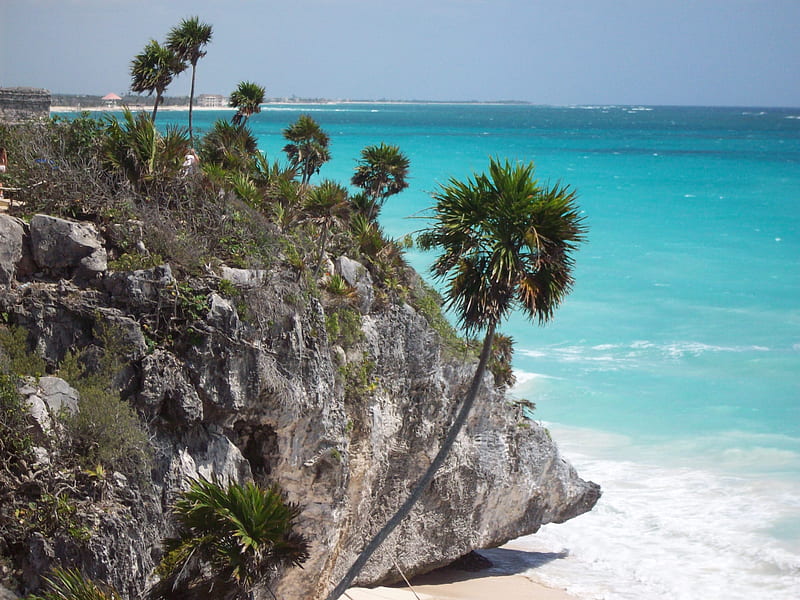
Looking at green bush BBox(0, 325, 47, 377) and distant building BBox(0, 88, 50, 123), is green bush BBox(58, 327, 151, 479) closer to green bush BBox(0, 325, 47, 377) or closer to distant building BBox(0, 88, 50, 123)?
green bush BBox(0, 325, 47, 377)

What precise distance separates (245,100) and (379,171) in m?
6.30

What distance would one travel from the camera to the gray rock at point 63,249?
11.0 meters

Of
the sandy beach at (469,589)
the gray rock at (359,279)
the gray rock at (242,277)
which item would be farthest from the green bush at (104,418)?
the sandy beach at (469,589)

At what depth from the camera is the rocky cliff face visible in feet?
35.0

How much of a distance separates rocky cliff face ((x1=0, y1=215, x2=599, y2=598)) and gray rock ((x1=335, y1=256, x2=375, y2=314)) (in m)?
0.03

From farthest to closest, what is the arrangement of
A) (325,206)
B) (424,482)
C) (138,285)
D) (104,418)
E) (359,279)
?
(359,279) < (325,206) < (424,482) < (138,285) < (104,418)

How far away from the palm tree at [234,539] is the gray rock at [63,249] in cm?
415

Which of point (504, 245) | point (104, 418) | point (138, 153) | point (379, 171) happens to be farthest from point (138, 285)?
point (379, 171)

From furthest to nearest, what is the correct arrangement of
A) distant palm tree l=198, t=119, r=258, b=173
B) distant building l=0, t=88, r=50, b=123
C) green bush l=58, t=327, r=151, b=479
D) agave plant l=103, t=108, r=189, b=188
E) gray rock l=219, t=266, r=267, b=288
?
distant building l=0, t=88, r=50, b=123 → distant palm tree l=198, t=119, r=258, b=173 → agave plant l=103, t=108, r=189, b=188 → gray rock l=219, t=266, r=267, b=288 → green bush l=58, t=327, r=151, b=479

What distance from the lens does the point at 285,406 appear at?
11898 millimetres

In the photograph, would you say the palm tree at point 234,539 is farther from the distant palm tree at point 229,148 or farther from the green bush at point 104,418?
the distant palm tree at point 229,148

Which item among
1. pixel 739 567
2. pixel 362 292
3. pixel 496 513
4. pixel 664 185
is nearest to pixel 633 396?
pixel 739 567

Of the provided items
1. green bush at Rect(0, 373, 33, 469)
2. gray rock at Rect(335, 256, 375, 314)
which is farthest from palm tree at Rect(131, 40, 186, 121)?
green bush at Rect(0, 373, 33, 469)

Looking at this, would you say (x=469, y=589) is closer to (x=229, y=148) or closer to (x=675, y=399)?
(x=229, y=148)
